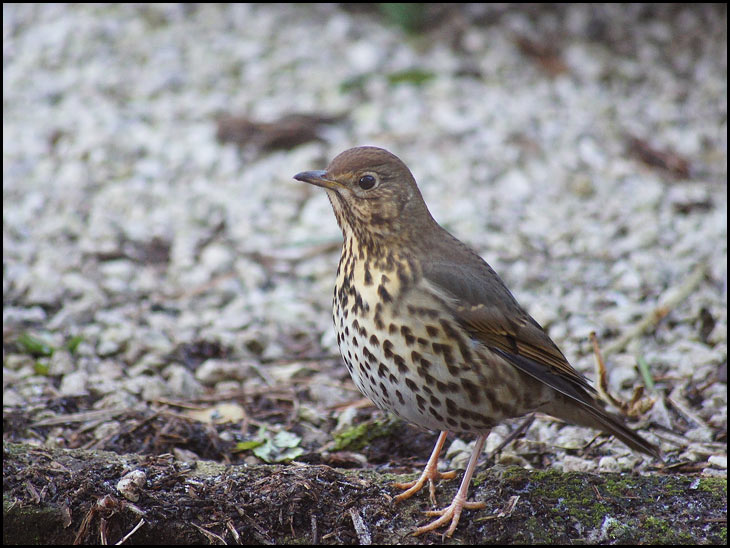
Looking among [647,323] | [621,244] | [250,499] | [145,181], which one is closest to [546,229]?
[621,244]

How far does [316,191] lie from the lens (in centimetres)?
714

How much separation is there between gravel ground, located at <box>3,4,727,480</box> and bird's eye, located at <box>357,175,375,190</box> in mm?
1265

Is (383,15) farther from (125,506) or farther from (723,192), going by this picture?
(125,506)

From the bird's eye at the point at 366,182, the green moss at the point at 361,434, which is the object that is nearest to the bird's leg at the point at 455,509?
the green moss at the point at 361,434

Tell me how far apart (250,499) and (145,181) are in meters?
4.16

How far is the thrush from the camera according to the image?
3650mm

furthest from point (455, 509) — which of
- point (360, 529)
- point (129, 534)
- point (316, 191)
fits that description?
point (316, 191)

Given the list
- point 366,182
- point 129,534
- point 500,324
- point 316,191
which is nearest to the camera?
point 129,534

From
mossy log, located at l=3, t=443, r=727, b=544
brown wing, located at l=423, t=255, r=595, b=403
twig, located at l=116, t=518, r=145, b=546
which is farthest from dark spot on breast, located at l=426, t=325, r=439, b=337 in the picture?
twig, located at l=116, t=518, r=145, b=546

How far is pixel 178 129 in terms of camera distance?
25.1ft

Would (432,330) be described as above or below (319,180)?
below

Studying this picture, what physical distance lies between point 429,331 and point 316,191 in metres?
3.64

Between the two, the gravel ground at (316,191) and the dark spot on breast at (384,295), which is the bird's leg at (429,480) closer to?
the gravel ground at (316,191)

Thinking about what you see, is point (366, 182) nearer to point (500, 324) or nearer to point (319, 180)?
point (319, 180)
